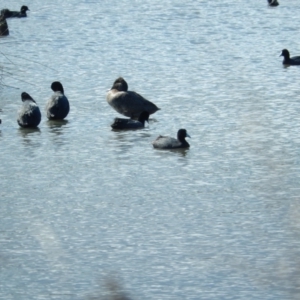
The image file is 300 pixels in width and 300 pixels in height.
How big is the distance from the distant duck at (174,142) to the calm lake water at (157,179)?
12 cm

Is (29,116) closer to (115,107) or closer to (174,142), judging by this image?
(115,107)

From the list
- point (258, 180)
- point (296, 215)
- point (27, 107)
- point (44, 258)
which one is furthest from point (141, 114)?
point (44, 258)

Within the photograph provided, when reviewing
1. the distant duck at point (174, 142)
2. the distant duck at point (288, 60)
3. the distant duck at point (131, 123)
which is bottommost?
the distant duck at point (288, 60)

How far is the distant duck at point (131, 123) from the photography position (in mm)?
15031

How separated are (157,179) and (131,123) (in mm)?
3309

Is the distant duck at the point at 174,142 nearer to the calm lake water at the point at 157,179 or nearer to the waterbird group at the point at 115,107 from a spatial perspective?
the calm lake water at the point at 157,179

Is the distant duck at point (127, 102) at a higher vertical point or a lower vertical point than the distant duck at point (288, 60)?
higher

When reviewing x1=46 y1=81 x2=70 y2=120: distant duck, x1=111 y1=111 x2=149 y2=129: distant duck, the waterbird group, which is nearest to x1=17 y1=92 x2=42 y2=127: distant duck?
the waterbird group

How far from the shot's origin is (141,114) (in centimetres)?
1544

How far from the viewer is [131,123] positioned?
15.3 meters

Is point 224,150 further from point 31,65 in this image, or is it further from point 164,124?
point 31,65

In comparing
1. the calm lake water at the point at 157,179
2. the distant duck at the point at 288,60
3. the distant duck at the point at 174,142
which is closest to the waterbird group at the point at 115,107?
the calm lake water at the point at 157,179

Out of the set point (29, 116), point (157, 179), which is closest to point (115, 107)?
point (29, 116)

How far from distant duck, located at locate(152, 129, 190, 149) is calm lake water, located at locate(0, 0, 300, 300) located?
4.9 inches
